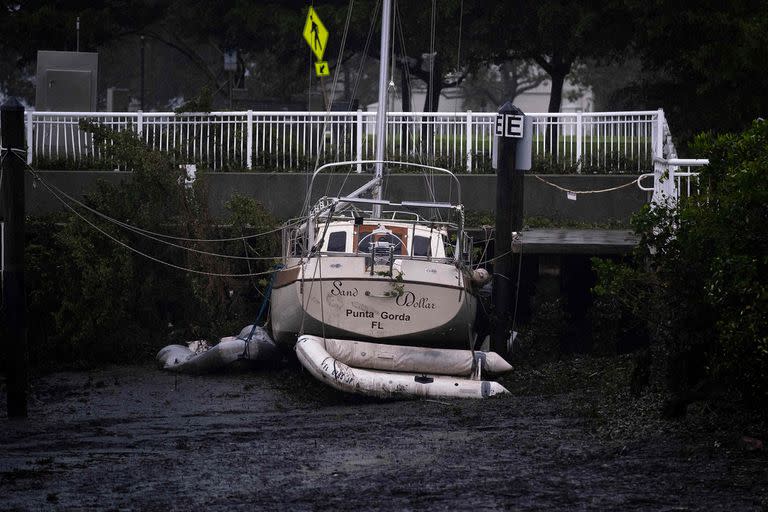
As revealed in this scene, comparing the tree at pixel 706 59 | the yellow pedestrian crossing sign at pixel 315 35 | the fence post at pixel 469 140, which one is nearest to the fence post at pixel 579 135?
the fence post at pixel 469 140

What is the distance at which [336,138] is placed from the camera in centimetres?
2341

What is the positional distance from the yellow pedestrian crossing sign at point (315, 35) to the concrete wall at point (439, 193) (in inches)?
147

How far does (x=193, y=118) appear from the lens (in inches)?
927

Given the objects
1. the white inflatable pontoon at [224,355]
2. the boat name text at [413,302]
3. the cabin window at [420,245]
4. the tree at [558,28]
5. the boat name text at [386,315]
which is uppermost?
the tree at [558,28]

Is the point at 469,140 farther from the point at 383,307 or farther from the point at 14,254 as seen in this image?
the point at 14,254

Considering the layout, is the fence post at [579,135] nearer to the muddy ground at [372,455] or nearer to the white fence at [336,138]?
the white fence at [336,138]

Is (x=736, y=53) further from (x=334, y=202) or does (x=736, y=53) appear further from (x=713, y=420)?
(x=713, y=420)

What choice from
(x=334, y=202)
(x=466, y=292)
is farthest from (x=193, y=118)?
(x=466, y=292)

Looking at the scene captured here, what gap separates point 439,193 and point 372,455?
11.3m

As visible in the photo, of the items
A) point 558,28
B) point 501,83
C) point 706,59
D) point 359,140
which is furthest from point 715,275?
point 501,83

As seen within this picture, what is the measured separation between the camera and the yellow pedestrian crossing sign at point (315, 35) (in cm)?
2548

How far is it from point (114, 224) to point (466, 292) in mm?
5706

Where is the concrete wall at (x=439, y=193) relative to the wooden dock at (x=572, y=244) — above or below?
above

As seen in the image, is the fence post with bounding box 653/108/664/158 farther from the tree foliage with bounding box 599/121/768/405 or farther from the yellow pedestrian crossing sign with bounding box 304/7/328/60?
the tree foliage with bounding box 599/121/768/405
